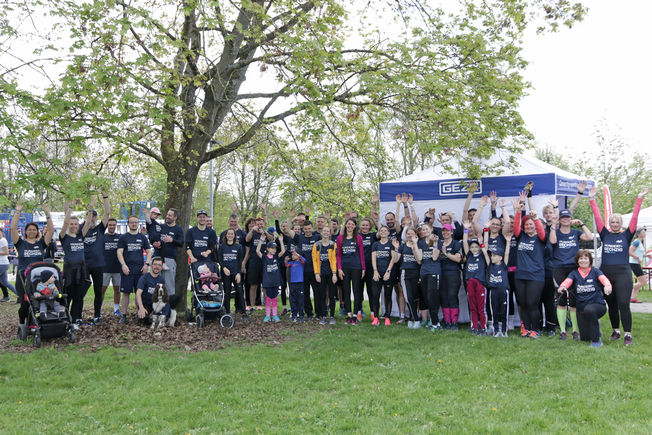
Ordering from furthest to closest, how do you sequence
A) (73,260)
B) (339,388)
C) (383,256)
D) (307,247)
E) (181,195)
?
(181,195) < (307,247) < (383,256) < (73,260) < (339,388)

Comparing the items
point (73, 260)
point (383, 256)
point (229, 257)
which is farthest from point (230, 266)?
point (383, 256)

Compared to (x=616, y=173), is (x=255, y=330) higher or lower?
lower

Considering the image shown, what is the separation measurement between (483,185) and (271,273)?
4.23m

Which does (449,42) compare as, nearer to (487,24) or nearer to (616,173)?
(487,24)

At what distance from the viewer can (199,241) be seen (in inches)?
367

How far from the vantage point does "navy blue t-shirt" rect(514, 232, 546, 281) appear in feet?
25.4

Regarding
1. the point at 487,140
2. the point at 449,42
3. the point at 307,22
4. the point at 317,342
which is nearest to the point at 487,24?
the point at 449,42

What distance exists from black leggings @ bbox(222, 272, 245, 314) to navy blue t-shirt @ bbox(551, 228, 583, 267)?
550 cm

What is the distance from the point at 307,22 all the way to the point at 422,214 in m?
4.23

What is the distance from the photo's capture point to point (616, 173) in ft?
88.5

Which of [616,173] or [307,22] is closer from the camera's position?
[307,22]

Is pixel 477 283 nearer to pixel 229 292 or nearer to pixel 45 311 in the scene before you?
pixel 229 292

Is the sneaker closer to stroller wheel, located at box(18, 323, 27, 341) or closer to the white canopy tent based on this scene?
the white canopy tent

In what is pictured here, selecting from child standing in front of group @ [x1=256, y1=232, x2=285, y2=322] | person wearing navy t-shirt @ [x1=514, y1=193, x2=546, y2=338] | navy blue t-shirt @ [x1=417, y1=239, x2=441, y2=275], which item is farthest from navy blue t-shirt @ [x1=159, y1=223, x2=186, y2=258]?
person wearing navy t-shirt @ [x1=514, y1=193, x2=546, y2=338]
